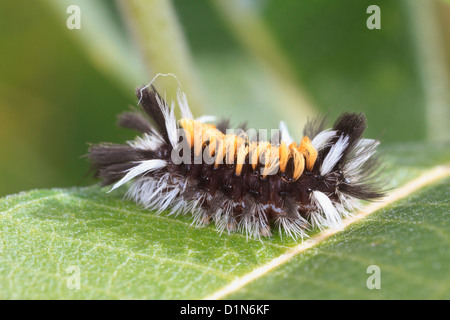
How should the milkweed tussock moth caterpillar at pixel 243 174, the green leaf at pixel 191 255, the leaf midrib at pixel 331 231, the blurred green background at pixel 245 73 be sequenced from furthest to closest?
1. the blurred green background at pixel 245 73
2. the milkweed tussock moth caterpillar at pixel 243 174
3. the leaf midrib at pixel 331 231
4. the green leaf at pixel 191 255

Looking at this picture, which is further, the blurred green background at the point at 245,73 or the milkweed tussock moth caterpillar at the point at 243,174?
the blurred green background at the point at 245,73

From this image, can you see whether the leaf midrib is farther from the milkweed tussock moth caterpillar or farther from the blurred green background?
the blurred green background

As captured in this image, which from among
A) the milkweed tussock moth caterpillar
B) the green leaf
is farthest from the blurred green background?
the green leaf

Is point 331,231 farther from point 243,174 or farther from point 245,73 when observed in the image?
point 245,73

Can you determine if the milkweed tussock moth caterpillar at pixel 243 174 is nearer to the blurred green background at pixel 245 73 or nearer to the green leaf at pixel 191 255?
the green leaf at pixel 191 255

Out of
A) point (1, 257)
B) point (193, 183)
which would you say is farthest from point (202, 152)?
point (1, 257)

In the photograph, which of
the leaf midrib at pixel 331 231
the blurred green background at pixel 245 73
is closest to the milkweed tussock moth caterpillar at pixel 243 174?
the leaf midrib at pixel 331 231
